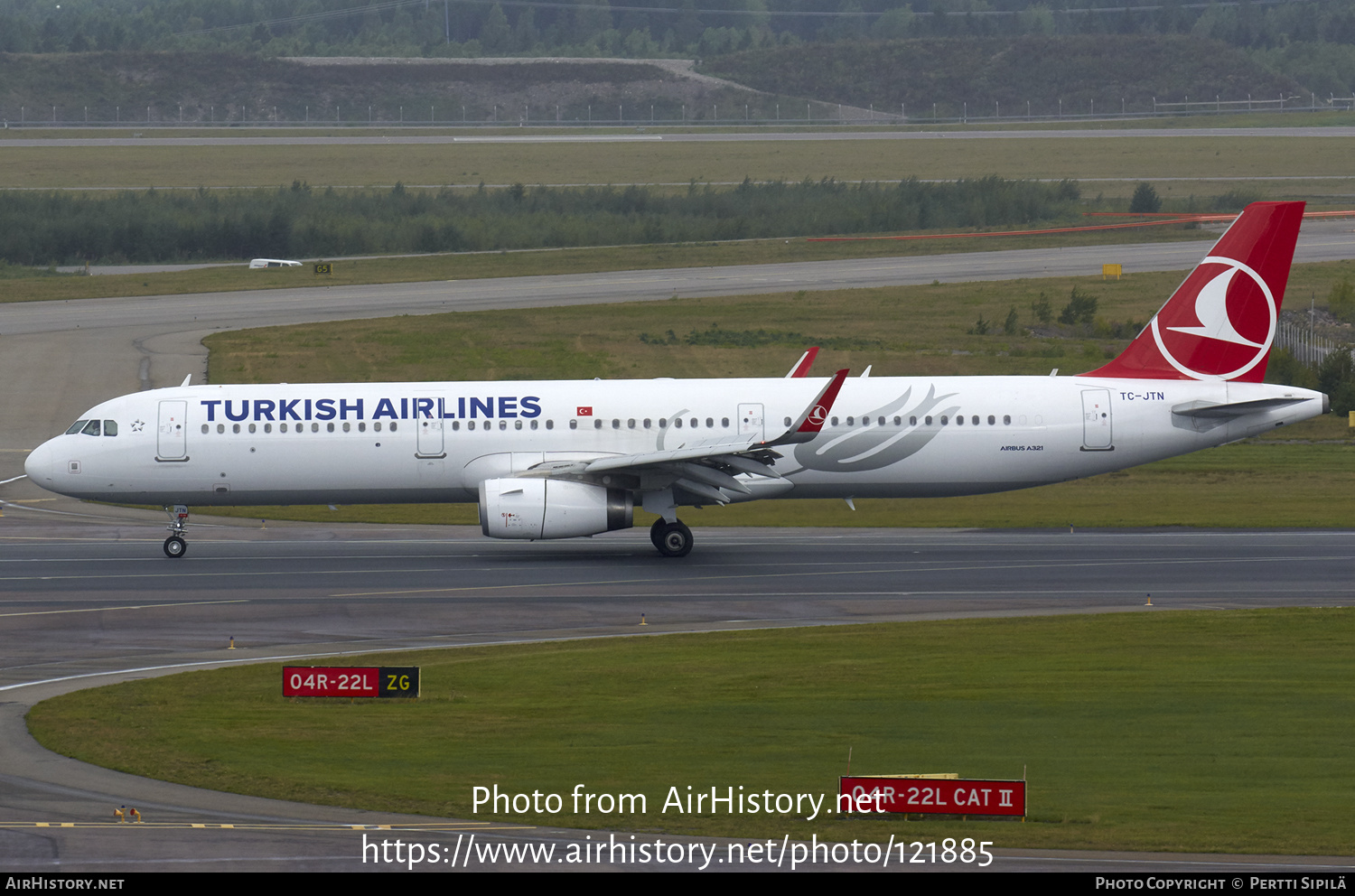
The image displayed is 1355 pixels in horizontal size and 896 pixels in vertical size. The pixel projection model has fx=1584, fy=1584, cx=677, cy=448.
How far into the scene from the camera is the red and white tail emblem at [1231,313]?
38281 mm

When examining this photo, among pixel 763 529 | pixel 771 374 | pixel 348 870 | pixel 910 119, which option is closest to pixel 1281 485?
pixel 763 529

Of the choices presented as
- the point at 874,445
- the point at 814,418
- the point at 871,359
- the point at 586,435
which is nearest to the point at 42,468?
the point at 586,435

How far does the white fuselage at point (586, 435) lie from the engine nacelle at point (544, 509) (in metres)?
1.90

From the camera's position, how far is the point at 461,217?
101 m

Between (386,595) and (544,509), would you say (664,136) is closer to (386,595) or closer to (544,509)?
(544,509)

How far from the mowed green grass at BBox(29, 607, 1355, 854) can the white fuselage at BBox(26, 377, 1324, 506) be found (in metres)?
9.48

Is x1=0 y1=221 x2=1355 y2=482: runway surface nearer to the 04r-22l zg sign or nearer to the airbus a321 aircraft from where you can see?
the airbus a321 aircraft

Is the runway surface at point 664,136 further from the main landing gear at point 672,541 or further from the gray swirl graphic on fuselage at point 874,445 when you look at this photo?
the main landing gear at point 672,541

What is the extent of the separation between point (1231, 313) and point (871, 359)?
2284cm

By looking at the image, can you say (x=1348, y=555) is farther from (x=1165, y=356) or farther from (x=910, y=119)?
(x=910, y=119)

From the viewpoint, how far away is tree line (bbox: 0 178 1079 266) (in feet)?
308

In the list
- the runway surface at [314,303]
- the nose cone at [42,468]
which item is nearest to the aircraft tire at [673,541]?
the nose cone at [42,468]

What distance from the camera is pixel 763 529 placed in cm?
4169

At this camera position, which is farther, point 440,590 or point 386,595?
point 440,590
